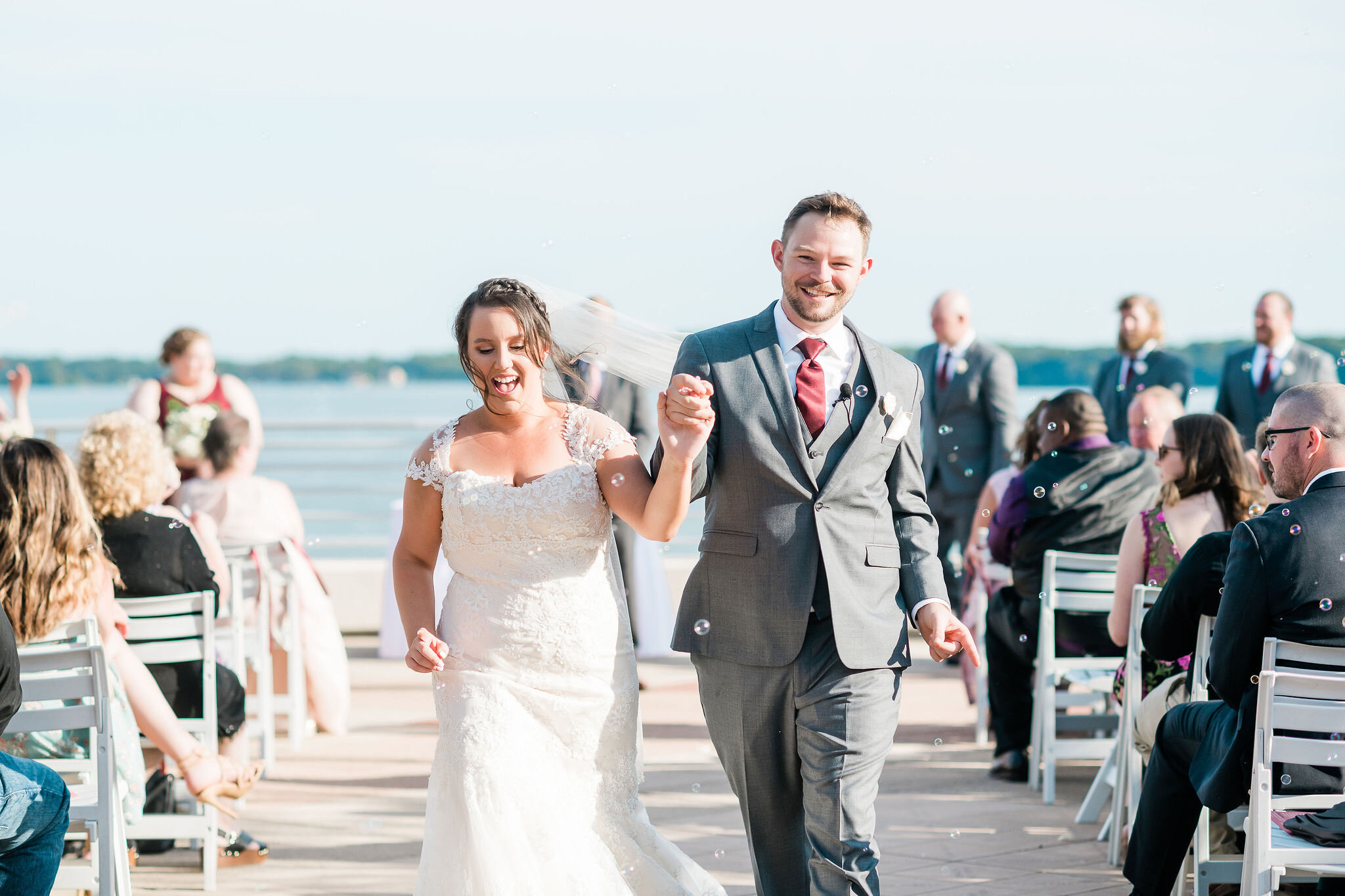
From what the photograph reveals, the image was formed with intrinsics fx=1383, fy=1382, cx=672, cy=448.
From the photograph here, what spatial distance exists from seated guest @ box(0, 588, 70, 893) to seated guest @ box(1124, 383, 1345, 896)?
2.87 meters

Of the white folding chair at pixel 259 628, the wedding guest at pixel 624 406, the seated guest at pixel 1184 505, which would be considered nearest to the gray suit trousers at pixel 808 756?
the seated guest at pixel 1184 505

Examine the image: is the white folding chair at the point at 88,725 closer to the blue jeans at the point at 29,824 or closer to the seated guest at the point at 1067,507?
the blue jeans at the point at 29,824

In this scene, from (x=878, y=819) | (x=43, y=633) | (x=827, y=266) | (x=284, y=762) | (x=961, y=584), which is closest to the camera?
(x=827, y=266)

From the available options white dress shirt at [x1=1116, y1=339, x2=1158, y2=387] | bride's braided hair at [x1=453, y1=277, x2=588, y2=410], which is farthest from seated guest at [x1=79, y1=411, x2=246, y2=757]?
white dress shirt at [x1=1116, y1=339, x2=1158, y2=387]

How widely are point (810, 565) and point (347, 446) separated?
31.1 feet

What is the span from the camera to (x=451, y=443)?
349 centimetres

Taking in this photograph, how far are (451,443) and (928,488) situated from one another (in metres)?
5.47

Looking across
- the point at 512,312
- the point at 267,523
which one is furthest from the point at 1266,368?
the point at 512,312

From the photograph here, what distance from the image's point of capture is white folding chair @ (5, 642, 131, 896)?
3.61 m

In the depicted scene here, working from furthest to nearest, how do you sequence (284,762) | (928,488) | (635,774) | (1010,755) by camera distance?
1. (928,488)
2. (284,762)
3. (1010,755)
4. (635,774)

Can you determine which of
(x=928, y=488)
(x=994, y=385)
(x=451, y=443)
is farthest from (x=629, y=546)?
(x=451, y=443)

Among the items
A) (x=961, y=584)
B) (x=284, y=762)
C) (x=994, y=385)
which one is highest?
(x=994, y=385)

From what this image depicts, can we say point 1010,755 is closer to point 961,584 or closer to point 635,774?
point 961,584

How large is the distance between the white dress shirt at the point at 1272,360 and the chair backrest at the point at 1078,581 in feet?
10.2
